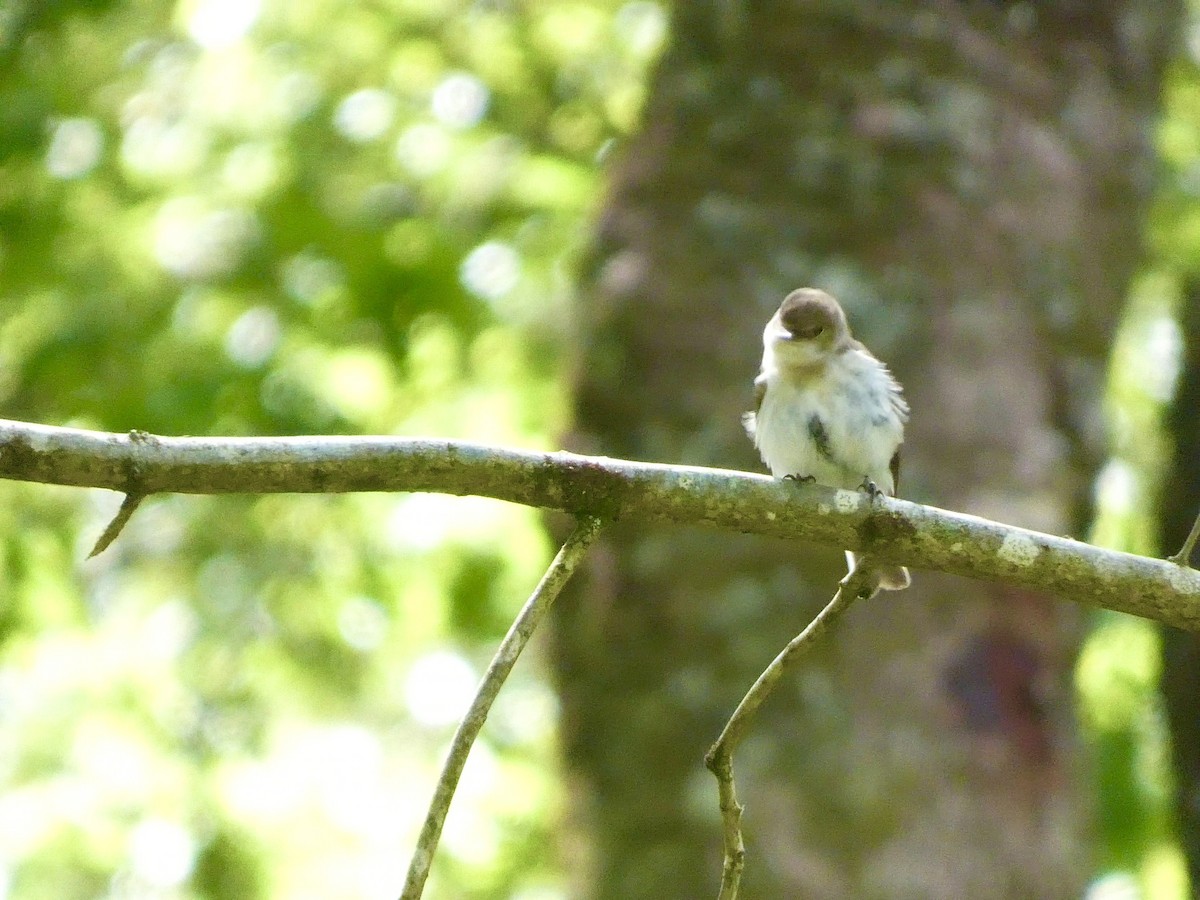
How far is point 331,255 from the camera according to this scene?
6.69 meters

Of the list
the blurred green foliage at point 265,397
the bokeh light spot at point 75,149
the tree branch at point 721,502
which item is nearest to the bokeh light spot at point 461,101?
the blurred green foliage at point 265,397

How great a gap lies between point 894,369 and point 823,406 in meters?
1.46

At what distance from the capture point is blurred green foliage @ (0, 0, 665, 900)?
20.7 feet

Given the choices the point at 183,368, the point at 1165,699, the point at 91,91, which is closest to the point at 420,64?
the point at 91,91

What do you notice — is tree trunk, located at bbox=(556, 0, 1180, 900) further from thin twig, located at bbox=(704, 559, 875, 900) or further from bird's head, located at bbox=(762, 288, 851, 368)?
thin twig, located at bbox=(704, 559, 875, 900)

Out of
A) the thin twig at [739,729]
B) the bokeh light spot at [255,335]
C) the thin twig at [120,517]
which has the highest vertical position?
the bokeh light spot at [255,335]

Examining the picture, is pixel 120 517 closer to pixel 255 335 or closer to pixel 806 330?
pixel 806 330

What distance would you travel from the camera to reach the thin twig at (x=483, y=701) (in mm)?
2098

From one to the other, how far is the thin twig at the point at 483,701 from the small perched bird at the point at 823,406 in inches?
77.2

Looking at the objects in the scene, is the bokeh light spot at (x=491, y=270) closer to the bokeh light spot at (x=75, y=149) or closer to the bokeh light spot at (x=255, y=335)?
the bokeh light spot at (x=255, y=335)

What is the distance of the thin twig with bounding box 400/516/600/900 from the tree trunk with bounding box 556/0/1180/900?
2.94 metres

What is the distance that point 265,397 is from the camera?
6023mm


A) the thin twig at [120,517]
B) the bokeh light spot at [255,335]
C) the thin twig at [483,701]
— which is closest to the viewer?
A: the thin twig at [483,701]

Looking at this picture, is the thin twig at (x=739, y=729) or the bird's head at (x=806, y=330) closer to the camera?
the thin twig at (x=739, y=729)
